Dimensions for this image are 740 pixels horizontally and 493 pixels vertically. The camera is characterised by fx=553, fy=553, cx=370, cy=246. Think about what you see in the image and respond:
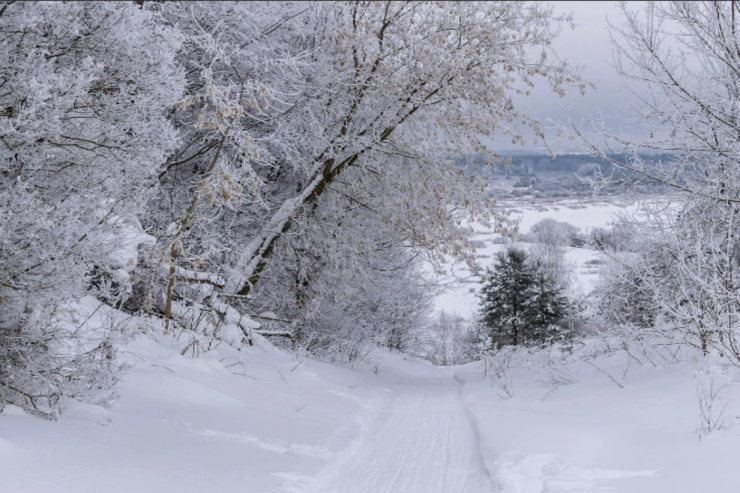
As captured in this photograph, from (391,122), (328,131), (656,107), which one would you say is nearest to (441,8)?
(391,122)

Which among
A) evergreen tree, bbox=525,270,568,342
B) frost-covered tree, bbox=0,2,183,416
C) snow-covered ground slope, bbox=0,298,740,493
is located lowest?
evergreen tree, bbox=525,270,568,342

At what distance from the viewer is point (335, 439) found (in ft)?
18.1

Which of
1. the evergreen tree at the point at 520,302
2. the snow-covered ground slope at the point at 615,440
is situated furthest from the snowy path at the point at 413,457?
the evergreen tree at the point at 520,302

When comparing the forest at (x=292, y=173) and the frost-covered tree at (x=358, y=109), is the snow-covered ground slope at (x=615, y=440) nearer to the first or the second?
the forest at (x=292, y=173)

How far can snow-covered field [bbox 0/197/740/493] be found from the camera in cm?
343

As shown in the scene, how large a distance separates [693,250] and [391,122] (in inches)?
206

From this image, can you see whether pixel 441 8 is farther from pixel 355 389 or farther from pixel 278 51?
pixel 355 389

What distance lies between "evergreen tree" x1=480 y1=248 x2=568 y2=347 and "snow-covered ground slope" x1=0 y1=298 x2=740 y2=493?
21878mm

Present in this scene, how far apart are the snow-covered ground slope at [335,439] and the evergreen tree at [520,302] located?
2188 cm

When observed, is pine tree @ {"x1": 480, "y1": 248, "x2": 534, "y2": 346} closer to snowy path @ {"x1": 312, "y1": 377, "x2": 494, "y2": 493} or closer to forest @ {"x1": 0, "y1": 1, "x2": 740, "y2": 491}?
forest @ {"x1": 0, "y1": 1, "x2": 740, "y2": 491}

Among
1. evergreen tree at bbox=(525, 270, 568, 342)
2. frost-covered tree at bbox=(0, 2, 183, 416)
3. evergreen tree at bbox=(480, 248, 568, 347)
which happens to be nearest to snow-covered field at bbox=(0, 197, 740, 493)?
frost-covered tree at bbox=(0, 2, 183, 416)

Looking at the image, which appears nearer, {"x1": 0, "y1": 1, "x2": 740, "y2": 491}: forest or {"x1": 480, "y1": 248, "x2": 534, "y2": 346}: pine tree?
{"x1": 0, "y1": 1, "x2": 740, "y2": 491}: forest

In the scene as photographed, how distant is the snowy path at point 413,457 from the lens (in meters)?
4.30

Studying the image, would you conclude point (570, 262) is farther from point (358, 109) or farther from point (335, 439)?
point (335, 439)
